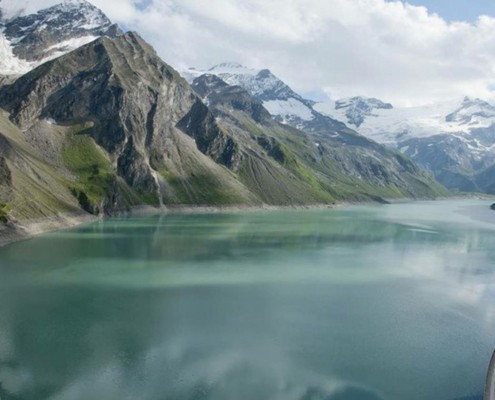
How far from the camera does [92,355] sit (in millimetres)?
43875

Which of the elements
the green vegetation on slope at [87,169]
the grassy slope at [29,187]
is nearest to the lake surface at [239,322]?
the grassy slope at [29,187]

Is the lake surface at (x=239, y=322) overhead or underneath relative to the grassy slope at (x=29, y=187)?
underneath

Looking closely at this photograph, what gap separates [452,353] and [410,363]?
17.7ft

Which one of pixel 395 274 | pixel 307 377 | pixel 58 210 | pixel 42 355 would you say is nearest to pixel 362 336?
pixel 307 377

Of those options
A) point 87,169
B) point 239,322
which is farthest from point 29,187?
point 239,322

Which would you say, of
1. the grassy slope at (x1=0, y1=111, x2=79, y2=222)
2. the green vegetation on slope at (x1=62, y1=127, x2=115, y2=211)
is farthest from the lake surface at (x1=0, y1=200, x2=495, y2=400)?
the green vegetation on slope at (x1=62, y1=127, x2=115, y2=211)

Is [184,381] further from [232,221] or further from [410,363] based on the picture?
[232,221]

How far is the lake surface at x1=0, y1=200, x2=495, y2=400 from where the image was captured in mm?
39344

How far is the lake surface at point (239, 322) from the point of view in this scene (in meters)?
39.3

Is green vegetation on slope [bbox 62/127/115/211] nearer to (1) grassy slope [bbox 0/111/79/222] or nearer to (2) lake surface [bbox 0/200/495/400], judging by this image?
(1) grassy slope [bbox 0/111/79/222]

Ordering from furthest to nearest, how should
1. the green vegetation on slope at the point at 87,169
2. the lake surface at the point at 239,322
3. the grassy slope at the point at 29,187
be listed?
1. the green vegetation on slope at the point at 87,169
2. the grassy slope at the point at 29,187
3. the lake surface at the point at 239,322

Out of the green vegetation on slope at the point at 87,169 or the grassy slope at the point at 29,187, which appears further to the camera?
the green vegetation on slope at the point at 87,169

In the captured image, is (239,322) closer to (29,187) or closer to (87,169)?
(29,187)

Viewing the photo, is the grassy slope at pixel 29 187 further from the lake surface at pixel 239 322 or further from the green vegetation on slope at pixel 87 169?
the lake surface at pixel 239 322
